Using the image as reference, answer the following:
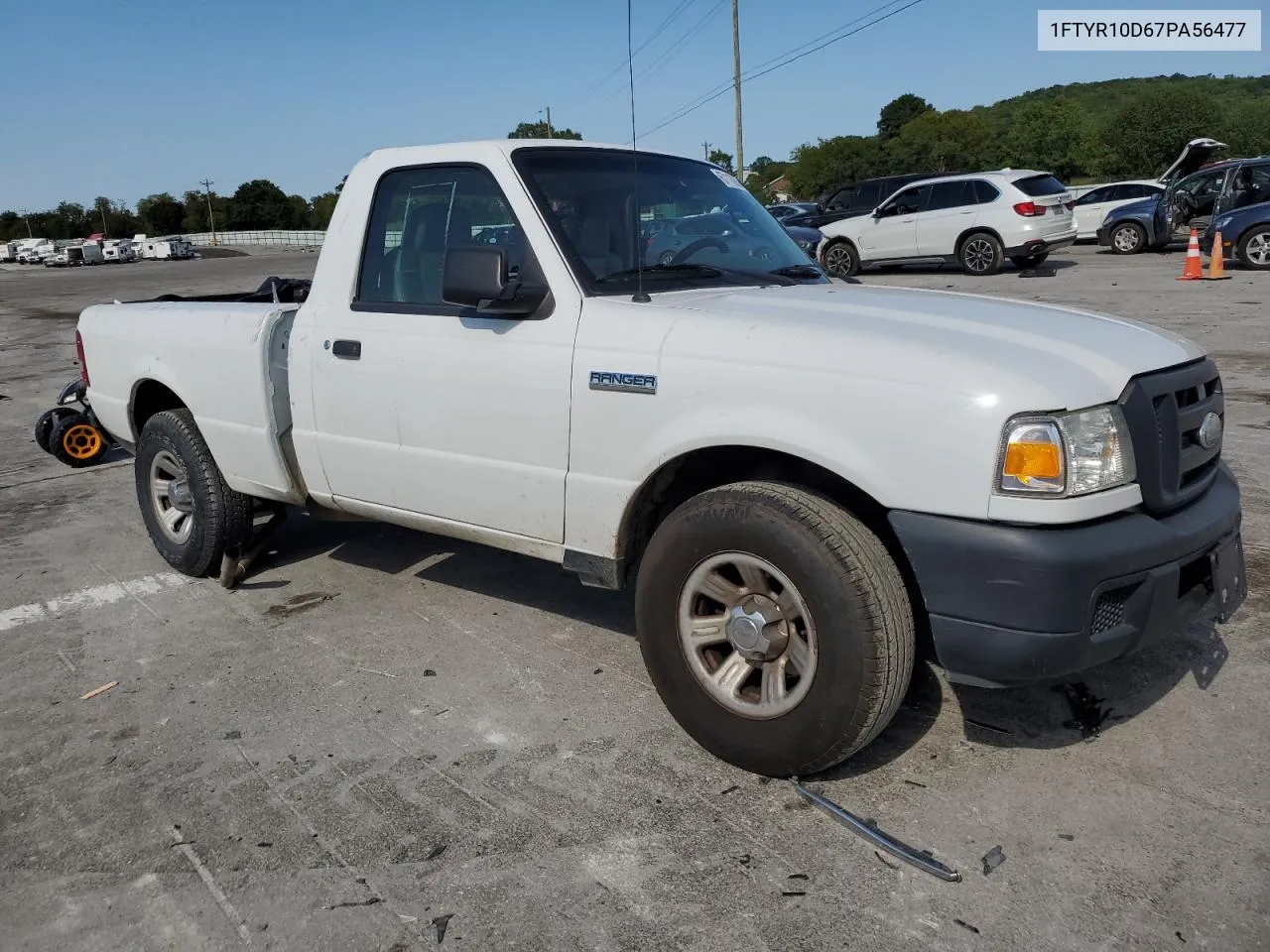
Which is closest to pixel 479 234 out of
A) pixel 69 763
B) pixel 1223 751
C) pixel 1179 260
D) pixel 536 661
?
pixel 536 661

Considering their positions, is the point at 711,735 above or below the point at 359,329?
below

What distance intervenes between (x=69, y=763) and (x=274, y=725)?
0.64 meters

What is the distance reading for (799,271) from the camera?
4.00 m

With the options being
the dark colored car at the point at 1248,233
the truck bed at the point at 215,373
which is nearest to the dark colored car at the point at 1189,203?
the dark colored car at the point at 1248,233

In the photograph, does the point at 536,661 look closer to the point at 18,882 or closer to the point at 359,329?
the point at 359,329

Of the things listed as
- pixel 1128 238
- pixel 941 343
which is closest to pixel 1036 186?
pixel 1128 238

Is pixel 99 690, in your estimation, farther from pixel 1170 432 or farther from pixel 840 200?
pixel 840 200

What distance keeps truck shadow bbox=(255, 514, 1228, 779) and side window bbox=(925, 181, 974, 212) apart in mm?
15152

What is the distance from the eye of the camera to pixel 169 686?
3840mm

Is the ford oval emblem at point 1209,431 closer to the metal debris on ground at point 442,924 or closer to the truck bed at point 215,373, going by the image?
the metal debris on ground at point 442,924

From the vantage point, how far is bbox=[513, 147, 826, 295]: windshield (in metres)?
3.52

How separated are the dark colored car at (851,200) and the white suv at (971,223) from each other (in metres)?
1.95

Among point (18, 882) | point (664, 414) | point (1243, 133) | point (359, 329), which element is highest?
point (1243, 133)

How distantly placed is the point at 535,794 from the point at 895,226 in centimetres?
1718
